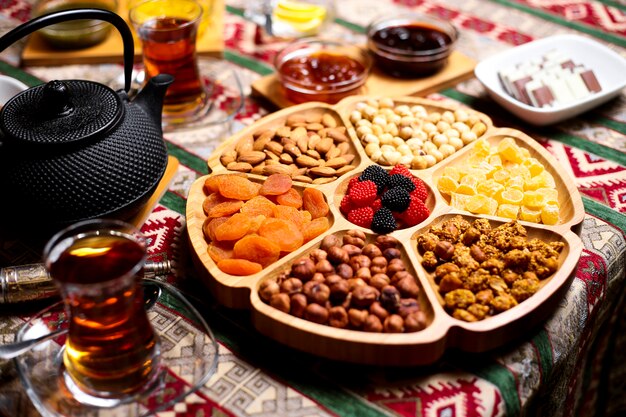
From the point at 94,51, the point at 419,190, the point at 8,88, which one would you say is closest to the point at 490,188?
the point at 419,190

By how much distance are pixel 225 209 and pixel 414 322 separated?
18.4 inches

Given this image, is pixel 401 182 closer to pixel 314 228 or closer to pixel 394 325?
pixel 314 228

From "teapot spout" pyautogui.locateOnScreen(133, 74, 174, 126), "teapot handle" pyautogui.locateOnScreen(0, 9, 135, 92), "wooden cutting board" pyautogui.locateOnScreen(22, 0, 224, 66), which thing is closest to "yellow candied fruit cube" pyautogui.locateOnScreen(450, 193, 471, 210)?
"teapot spout" pyautogui.locateOnScreen(133, 74, 174, 126)

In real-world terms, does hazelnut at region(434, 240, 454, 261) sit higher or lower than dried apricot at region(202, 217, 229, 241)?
higher

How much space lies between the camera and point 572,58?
2002mm

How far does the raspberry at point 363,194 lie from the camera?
4.57ft

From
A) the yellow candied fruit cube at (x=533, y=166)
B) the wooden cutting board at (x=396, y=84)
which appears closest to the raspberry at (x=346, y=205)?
the yellow candied fruit cube at (x=533, y=166)

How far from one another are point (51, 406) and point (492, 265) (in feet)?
2.63

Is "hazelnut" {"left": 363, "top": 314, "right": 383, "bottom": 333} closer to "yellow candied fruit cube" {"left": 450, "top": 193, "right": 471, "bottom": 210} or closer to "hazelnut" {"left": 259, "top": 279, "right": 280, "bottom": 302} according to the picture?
"hazelnut" {"left": 259, "top": 279, "right": 280, "bottom": 302}

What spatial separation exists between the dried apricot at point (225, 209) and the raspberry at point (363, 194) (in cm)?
24

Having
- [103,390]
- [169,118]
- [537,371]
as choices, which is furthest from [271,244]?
[169,118]

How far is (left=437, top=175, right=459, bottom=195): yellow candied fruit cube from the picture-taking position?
1479 mm

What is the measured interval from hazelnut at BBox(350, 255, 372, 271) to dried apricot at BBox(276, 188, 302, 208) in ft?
0.70

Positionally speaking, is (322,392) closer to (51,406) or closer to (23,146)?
(51,406)
